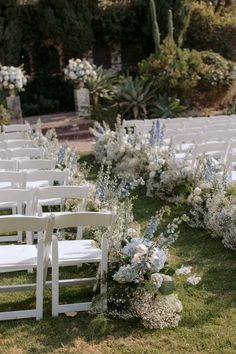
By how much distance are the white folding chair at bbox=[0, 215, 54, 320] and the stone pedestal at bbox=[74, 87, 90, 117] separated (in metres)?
12.8

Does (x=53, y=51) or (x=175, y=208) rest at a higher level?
(x=53, y=51)

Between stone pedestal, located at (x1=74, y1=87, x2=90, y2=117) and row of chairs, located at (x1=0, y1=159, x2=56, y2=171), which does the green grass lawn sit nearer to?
row of chairs, located at (x1=0, y1=159, x2=56, y2=171)

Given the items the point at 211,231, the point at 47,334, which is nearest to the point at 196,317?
the point at 47,334

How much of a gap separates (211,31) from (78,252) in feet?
61.3

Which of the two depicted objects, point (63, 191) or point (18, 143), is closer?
point (63, 191)

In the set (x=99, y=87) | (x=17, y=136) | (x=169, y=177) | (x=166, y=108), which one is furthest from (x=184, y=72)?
(x=169, y=177)

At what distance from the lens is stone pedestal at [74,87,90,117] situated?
17.8 m

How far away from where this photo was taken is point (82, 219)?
Result: 15.4 ft

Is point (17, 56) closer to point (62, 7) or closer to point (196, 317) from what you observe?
point (62, 7)

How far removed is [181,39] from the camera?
22.1 m

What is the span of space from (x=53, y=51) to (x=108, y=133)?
38.6 feet

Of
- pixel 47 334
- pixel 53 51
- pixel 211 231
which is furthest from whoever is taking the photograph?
pixel 53 51

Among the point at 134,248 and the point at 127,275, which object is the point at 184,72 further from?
the point at 127,275

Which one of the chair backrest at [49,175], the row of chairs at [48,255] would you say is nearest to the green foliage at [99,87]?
the chair backrest at [49,175]
